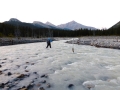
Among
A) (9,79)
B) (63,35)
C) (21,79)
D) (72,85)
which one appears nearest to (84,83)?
(72,85)

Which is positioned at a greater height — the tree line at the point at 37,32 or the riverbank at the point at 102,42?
the tree line at the point at 37,32

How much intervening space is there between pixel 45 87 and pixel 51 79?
1376 millimetres

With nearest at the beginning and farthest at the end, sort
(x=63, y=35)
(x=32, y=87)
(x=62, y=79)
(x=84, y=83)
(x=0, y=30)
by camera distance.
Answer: (x=32, y=87) → (x=84, y=83) → (x=62, y=79) → (x=0, y=30) → (x=63, y=35)

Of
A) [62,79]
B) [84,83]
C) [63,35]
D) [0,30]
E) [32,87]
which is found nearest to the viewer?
[32,87]

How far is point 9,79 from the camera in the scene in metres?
9.80

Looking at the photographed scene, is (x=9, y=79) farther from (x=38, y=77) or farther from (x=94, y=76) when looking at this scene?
(x=94, y=76)

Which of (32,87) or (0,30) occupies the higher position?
(0,30)

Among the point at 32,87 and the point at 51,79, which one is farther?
the point at 51,79

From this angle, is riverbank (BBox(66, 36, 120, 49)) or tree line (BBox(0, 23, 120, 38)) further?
tree line (BBox(0, 23, 120, 38))

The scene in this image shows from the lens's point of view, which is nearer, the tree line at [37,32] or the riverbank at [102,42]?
the riverbank at [102,42]

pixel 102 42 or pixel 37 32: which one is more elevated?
pixel 37 32

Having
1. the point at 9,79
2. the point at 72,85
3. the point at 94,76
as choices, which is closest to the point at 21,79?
the point at 9,79

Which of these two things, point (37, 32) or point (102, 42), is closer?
point (102, 42)

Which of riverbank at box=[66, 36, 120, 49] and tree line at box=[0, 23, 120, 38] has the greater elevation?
tree line at box=[0, 23, 120, 38]
